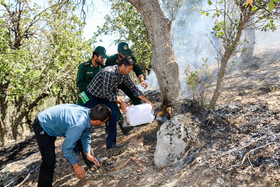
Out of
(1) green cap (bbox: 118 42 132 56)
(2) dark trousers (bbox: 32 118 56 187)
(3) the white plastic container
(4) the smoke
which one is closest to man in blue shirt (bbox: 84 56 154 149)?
(3) the white plastic container

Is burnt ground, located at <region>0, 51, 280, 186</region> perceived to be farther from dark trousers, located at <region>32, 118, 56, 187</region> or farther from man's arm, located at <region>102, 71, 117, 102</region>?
man's arm, located at <region>102, 71, 117, 102</region>

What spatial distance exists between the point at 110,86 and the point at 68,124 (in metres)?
1.06

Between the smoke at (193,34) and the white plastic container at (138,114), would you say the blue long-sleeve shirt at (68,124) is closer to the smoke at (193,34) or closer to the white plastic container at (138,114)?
the white plastic container at (138,114)

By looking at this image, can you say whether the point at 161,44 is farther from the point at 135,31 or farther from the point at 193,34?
the point at 193,34

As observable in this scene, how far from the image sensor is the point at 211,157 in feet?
7.71

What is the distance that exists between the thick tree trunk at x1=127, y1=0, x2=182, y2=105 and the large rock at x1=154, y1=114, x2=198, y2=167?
0.85 m

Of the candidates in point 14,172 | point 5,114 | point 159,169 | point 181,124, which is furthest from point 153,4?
point 5,114

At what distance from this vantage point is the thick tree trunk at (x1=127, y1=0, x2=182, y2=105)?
11.3 ft

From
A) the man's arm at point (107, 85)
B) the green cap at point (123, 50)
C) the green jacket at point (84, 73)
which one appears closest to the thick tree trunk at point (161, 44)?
the green cap at point (123, 50)

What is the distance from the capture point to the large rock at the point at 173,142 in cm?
264

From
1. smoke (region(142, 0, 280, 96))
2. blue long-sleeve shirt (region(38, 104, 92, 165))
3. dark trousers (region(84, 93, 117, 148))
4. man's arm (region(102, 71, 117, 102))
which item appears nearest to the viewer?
blue long-sleeve shirt (region(38, 104, 92, 165))

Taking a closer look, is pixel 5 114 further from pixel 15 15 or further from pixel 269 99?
pixel 269 99

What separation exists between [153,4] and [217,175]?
9.50 feet

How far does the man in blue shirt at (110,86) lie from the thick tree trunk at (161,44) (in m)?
0.55
